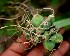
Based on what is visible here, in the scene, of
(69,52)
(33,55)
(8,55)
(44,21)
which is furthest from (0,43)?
(69,52)

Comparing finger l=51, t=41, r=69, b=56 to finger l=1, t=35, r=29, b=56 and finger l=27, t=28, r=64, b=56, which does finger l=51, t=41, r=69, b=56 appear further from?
finger l=1, t=35, r=29, b=56

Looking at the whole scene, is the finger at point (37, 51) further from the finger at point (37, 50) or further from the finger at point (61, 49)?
the finger at point (61, 49)

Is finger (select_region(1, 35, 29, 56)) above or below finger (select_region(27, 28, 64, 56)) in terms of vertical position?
above

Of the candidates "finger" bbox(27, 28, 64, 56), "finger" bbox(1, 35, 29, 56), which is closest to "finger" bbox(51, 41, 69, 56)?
"finger" bbox(27, 28, 64, 56)

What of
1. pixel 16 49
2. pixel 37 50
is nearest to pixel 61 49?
pixel 37 50

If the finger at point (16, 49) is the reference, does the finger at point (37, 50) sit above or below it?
below

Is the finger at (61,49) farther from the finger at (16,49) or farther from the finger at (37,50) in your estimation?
the finger at (16,49)

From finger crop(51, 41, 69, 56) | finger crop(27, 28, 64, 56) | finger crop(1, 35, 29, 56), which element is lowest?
finger crop(51, 41, 69, 56)

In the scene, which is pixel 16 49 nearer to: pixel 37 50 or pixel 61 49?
pixel 37 50

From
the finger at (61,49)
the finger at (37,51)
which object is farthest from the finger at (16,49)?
the finger at (61,49)

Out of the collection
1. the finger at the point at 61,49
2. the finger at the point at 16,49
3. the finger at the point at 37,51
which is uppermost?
the finger at the point at 16,49

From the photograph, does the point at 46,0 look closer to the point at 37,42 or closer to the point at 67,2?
the point at 67,2
